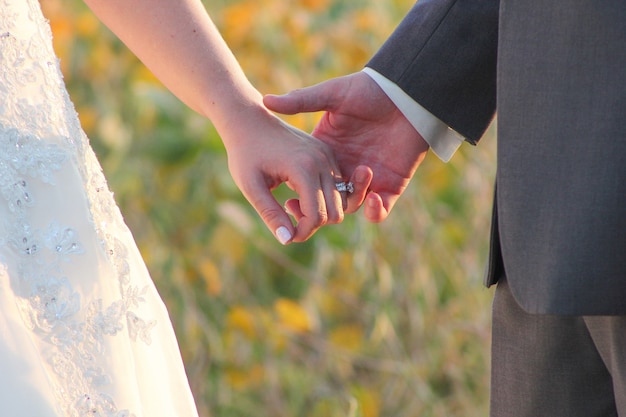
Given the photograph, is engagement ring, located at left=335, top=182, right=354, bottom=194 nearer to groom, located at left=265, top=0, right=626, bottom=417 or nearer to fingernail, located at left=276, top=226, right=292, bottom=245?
fingernail, located at left=276, top=226, right=292, bottom=245

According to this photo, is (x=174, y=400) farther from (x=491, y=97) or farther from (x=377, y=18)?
(x=377, y=18)

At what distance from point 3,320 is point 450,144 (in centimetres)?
68

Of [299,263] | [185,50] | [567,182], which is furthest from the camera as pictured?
[299,263]

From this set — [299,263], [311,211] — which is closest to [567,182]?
[311,211]

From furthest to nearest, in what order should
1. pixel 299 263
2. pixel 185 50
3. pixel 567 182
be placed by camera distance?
pixel 299 263, pixel 185 50, pixel 567 182

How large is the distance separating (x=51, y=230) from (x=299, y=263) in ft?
4.54

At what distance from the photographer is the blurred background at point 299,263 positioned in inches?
83.7

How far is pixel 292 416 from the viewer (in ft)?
7.11

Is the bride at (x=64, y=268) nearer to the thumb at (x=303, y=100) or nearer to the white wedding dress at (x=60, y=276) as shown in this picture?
the white wedding dress at (x=60, y=276)

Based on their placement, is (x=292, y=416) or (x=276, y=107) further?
(x=292, y=416)

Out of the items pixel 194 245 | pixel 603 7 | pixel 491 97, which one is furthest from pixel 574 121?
pixel 194 245

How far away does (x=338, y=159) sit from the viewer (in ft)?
4.44

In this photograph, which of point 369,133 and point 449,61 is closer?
point 449,61

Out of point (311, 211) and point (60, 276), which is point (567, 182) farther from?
point (60, 276)
